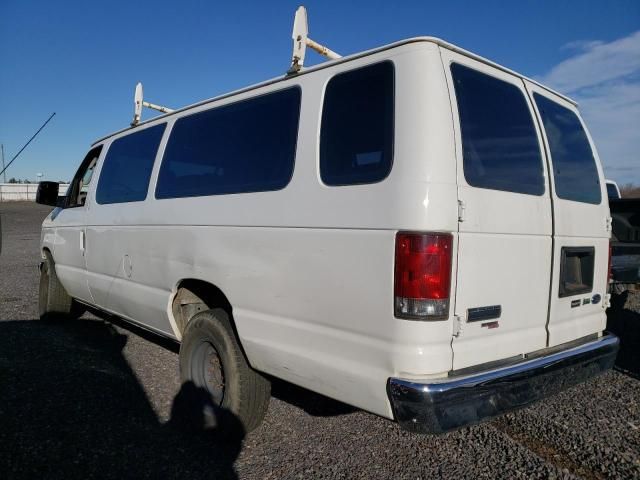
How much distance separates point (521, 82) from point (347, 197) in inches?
54.7

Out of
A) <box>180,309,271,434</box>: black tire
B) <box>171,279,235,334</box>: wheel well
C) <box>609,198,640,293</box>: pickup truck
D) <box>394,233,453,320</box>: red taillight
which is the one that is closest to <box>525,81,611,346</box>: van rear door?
<box>394,233,453,320</box>: red taillight

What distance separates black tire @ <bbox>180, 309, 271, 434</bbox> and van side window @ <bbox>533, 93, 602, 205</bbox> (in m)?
2.10

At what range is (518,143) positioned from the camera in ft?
8.95

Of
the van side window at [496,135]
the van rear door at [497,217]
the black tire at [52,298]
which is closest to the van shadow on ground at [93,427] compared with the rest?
the black tire at [52,298]

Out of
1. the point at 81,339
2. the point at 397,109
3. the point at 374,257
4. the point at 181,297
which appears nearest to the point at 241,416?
the point at 181,297

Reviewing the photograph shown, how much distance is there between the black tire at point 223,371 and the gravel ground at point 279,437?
243 mm

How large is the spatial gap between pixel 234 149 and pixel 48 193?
10.9ft

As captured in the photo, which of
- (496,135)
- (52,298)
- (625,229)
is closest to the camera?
(496,135)

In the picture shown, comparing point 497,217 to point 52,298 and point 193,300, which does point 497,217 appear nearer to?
point 193,300

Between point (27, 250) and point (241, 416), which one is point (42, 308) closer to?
point (241, 416)

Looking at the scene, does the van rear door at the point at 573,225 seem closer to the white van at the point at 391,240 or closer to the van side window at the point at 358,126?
the white van at the point at 391,240

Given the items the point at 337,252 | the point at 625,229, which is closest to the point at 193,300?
the point at 337,252

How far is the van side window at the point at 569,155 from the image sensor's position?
2977mm

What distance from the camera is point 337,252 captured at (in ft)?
7.77
